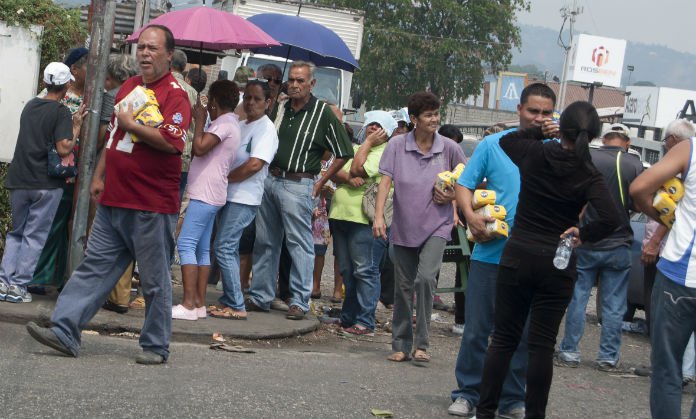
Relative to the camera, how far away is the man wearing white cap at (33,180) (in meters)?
8.77

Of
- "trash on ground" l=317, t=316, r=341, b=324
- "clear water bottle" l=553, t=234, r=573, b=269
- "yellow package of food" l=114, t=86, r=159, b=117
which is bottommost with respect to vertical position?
"trash on ground" l=317, t=316, r=341, b=324

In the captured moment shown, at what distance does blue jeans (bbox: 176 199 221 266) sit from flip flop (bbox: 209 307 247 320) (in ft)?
1.58

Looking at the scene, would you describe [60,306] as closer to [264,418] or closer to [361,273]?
[264,418]

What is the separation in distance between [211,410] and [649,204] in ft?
8.00

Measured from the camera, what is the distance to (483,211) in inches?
265

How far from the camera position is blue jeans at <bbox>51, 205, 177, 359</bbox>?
23.7 ft

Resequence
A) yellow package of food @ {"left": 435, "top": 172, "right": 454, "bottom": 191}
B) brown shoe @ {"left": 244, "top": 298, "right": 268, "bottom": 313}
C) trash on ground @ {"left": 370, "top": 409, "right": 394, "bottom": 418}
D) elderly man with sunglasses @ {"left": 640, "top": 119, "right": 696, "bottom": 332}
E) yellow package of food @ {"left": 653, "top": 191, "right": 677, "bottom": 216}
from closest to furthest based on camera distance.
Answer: yellow package of food @ {"left": 653, "top": 191, "right": 677, "bottom": 216} < trash on ground @ {"left": 370, "top": 409, "right": 394, "bottom": 418} < elderly man with sunglasses @ {"left": 640, "top": 119, "right": 696, "bottom": 332} < yellow package of food @ {"left": 435, "top": 172, "right": 454, "bottom": 191} < brown shoe @ {"left": 244, "top": 298, "right": 268, "bottom": 313}

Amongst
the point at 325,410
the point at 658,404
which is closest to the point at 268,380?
the point at 325,410

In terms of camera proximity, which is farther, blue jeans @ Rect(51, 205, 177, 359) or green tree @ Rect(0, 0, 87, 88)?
green tree @ Rect(0, 0, 87, 88)

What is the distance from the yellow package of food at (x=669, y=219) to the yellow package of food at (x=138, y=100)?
310 cm

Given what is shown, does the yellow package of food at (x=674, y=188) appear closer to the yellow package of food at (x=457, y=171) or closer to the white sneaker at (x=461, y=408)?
the white sneaker at (x=461, y=408)

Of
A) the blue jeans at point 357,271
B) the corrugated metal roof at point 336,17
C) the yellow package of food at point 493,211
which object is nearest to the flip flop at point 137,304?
the blue jeans at point 357,271

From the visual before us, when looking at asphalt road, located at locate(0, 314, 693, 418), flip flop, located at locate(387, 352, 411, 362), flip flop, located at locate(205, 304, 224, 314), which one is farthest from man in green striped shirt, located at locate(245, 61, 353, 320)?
flip flop, located at locate(387, 352, 411, 362)

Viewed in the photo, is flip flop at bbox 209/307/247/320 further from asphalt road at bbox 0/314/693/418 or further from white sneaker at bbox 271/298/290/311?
white sneaker at bbox 271/298/290/311
